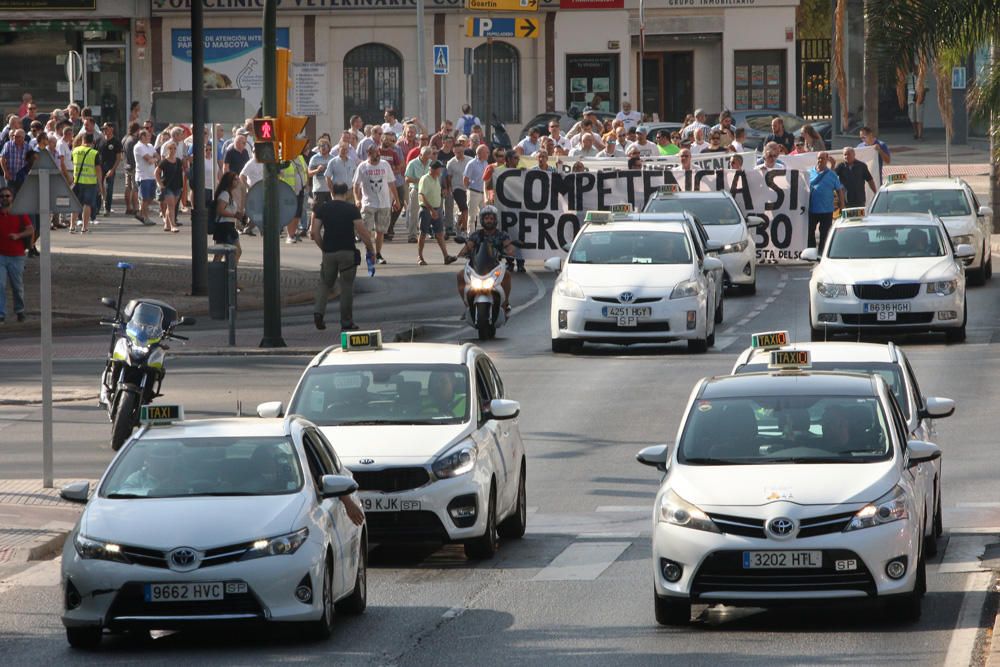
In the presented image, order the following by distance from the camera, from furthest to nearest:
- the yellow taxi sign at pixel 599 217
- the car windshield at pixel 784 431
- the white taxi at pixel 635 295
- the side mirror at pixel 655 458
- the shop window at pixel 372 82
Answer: the shop window at pixel 372 82 < the yellow taxi sign at pixel 599 217 < the white taxi at pixel 635 295 < the side mirror at pixel 655 458 < the car windshield at pixel 784 431

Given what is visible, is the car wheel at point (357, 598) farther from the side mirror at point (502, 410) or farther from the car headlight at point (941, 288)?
the car headlight at point (941, 288)

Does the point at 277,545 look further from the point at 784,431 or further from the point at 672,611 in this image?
the point at 784,431

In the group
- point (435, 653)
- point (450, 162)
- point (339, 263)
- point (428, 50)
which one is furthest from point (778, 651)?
point (428, 50)

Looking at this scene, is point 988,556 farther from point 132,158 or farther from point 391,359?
point 132,158

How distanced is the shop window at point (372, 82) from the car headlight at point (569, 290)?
3759 centimetres

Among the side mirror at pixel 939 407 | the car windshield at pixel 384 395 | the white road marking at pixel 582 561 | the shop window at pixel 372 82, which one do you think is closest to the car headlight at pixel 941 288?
the white road marking at pixel 582 561

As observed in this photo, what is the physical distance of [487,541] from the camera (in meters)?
13.9

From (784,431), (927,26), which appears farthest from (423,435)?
(927,26)

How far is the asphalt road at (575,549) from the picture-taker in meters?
10.8

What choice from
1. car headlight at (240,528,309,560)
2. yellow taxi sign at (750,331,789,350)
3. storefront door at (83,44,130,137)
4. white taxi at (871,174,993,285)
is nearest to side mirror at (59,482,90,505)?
car headlight at (240,528,309,560)

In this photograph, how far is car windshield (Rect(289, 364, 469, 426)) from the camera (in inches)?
567

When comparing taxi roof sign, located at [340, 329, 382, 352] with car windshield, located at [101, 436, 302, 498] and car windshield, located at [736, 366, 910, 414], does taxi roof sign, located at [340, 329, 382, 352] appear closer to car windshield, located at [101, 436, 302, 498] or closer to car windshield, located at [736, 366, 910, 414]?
→ car windshield, located at [736, 366, 910, 414]

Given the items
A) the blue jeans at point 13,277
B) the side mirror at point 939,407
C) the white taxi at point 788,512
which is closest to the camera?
the white taxi at point 788,512

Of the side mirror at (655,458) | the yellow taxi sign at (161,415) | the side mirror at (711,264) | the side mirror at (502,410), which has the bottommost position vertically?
the side mirror at (655,458)
